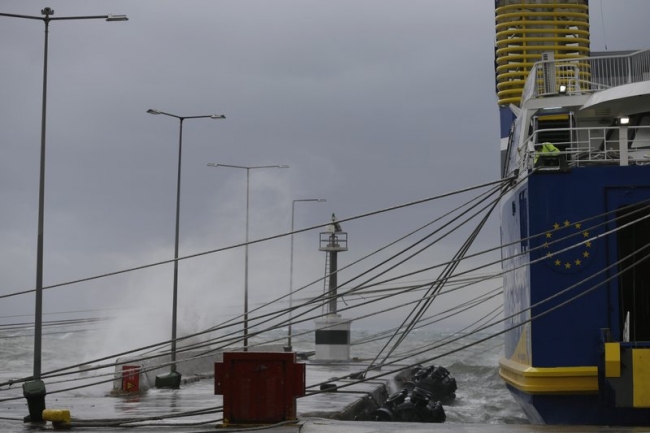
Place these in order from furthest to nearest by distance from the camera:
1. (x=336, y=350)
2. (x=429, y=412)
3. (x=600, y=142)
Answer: (x=336, y=350) < (x=429, y=412) < (x=600, y=142)

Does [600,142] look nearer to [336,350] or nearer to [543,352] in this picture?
[543,352]

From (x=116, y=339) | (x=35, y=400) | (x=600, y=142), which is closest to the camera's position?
(x=35, y=400)

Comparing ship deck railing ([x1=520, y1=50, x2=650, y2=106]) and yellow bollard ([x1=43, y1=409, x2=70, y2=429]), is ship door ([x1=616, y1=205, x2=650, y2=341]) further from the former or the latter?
yellow bollard ([x1=43, y1=409, x2=70, y2=429])

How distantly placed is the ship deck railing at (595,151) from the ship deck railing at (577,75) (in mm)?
1006

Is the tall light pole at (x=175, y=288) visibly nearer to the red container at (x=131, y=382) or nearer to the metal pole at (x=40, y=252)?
the red container at (x=131, y=382)

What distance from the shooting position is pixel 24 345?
8756 centimetres

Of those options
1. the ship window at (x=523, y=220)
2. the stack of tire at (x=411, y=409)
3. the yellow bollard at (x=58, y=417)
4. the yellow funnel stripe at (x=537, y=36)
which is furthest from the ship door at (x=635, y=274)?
the yellow funnel stripe at (x=537, y=36)

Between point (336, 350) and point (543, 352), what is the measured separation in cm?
2893

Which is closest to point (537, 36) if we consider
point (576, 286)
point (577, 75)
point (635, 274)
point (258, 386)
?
point (577, 75)

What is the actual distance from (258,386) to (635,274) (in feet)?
22.6

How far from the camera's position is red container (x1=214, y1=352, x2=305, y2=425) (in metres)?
17.4

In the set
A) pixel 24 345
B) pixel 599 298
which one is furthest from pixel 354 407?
pixel 24 345

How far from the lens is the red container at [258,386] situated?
687 inches

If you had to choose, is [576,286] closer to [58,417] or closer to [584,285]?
[584,285]
